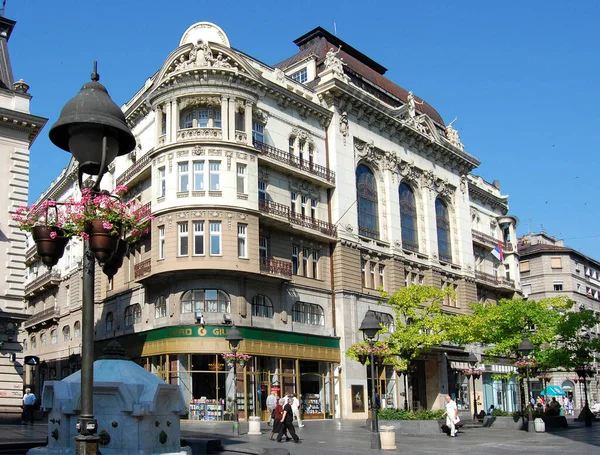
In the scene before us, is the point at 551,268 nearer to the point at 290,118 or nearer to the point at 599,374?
the point at 599,374

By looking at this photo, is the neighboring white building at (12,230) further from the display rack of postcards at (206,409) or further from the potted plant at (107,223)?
the potted plant at (107,223)

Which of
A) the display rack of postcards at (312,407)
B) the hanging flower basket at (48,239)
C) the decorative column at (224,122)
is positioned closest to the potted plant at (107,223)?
the hanging flower basket at (48,239)

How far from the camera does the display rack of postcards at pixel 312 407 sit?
41.2 m

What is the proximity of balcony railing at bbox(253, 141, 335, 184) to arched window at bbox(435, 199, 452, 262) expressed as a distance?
1429 cm

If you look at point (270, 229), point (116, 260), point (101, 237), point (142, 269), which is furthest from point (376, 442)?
point (142, 269)

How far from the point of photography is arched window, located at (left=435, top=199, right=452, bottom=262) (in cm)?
5634

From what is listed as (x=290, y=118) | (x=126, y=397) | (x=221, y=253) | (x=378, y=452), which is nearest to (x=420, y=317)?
(x=221, y=253)

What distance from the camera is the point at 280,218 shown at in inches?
1612

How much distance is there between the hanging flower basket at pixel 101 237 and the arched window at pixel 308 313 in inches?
1248

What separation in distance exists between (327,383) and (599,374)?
5898cm

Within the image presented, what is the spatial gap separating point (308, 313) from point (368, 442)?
19.0 m

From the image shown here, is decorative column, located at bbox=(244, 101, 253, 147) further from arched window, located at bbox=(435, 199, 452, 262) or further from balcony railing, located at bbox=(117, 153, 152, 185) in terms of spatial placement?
arched window, located at bbox=(435, 199, 452, 262)

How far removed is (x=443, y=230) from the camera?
5731 cm

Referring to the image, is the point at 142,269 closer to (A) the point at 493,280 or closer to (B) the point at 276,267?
(B) the point at 276,267
